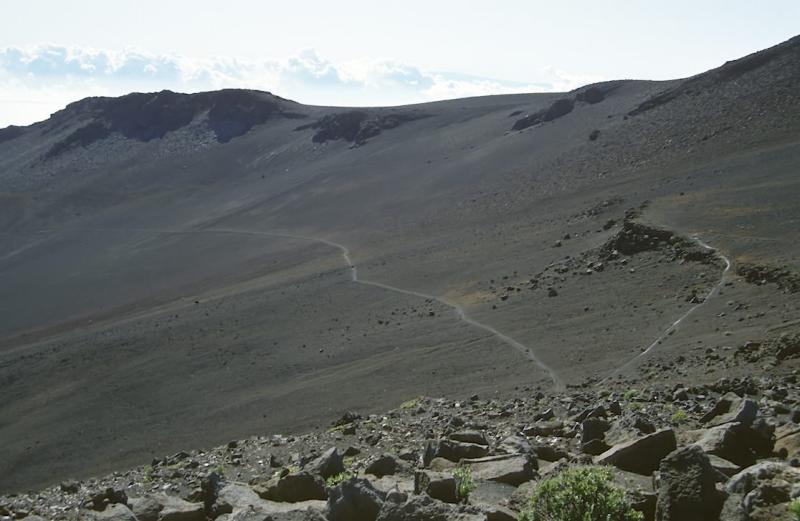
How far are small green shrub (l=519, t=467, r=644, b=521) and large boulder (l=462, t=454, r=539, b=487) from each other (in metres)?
1.44

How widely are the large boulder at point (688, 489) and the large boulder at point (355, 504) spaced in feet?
6.92

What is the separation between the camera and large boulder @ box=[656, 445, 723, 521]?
19.8ft

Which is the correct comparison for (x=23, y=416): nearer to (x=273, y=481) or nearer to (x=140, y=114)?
(x=273, y=481)

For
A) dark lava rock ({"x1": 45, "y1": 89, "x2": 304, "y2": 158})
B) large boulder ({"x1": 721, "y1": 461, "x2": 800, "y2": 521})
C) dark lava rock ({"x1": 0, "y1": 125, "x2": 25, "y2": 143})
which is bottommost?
large boulder ({"x1": 721, "y1": 461, "x2": 800, "y2": 521})

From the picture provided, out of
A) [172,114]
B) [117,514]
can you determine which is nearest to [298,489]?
[117,514]

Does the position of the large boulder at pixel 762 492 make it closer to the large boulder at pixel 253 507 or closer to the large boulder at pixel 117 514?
the large boulder at pixel 253 507

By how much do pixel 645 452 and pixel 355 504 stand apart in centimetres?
250

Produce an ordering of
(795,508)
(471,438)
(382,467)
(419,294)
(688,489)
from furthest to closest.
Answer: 1. (419,294)
2. (471,438)
3. (382,467)
4. (688,489)
5. (795,508)

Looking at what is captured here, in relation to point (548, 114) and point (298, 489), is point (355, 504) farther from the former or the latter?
point (548, 114)

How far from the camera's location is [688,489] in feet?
19.9

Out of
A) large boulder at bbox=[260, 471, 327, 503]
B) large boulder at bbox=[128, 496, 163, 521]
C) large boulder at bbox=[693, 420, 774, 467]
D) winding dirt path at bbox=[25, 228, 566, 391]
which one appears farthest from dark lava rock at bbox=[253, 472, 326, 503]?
winding dirt path at bbox=[25, 228, 566, 391]

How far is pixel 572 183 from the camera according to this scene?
150 ft

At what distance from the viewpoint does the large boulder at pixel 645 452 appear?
7547mm

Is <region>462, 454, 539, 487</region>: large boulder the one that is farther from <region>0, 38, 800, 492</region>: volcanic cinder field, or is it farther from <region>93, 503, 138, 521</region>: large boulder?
<region>0, 38, 800, 492</region>: volcanic cinder field
